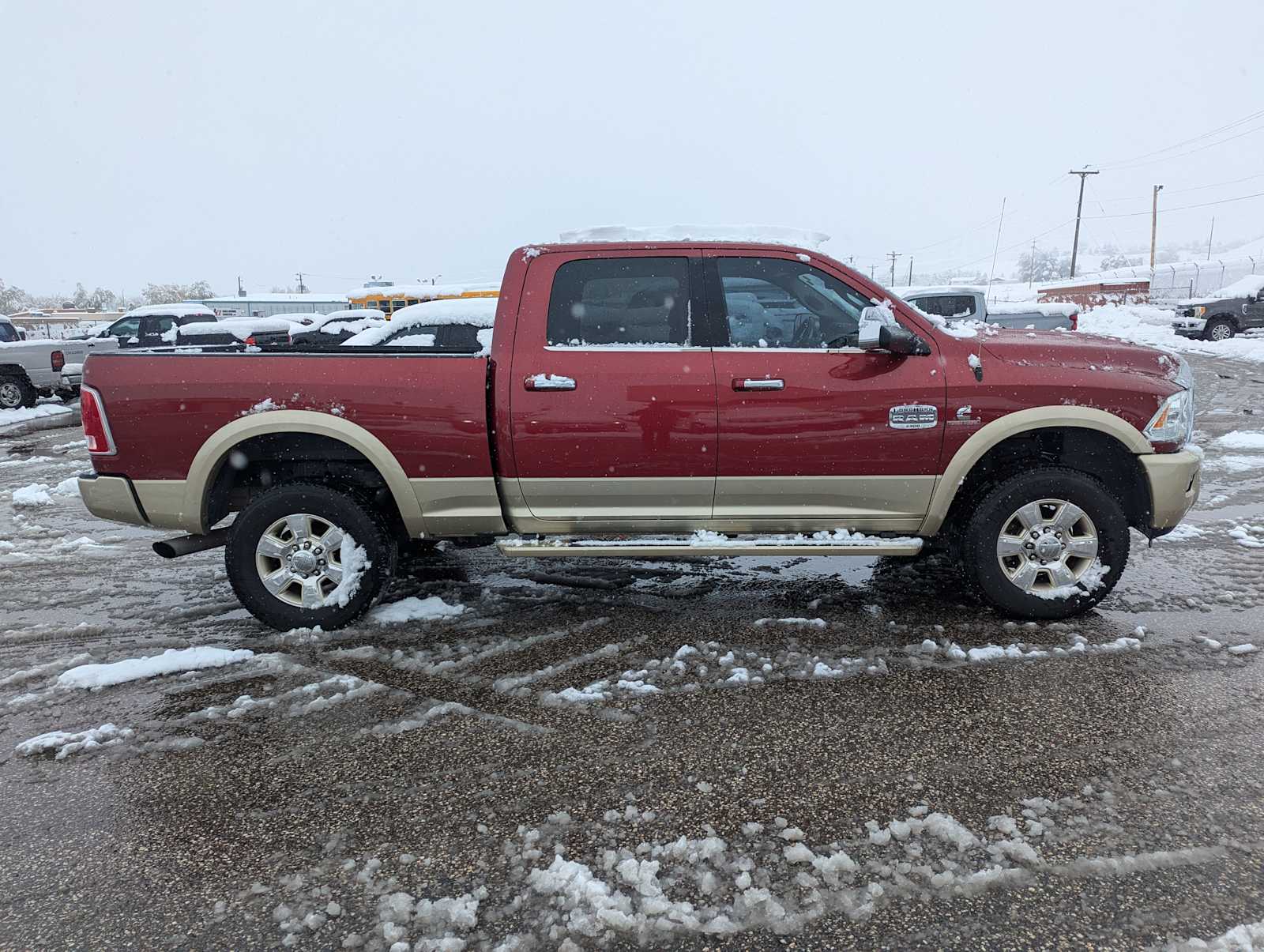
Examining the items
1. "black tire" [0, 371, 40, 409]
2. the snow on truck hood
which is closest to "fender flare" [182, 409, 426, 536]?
the snow on truck hood

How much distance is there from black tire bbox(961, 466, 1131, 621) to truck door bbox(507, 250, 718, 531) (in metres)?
1.40

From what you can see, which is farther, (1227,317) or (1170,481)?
(1227,317)

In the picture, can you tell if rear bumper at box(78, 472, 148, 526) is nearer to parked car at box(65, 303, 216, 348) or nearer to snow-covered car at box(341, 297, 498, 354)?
snow-covered car at box(341, 297, 498, 354)

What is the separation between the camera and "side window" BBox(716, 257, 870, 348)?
403cm

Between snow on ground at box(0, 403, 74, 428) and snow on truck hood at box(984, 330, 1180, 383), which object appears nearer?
snow on truck hood at box(984, 330, 1180, 383)

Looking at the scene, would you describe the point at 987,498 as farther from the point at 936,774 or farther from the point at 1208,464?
the point at 1208,464

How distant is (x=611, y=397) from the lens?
391 cm

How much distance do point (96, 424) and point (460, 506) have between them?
1.85 meters

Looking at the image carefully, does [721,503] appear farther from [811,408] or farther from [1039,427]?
[1039,427]

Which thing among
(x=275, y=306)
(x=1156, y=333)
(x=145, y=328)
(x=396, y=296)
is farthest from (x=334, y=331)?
(x=275, y=306)

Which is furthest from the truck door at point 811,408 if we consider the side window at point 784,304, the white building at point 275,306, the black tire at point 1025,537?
the white building at point 275,306

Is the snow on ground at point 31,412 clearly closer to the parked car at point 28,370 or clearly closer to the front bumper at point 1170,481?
the parked car at point 28,370

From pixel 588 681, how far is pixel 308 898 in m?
1.51

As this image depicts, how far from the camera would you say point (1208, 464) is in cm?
789
